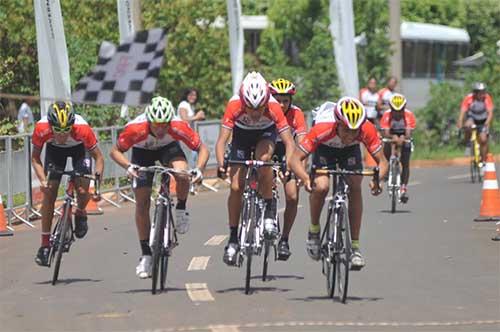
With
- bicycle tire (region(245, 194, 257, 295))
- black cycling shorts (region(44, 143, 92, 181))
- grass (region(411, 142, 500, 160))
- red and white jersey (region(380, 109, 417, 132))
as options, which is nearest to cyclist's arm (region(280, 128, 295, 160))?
bicycle tire (region(245, 194, 257, 295))

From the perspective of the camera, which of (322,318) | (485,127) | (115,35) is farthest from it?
(115,35)

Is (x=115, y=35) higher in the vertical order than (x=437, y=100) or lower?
higher

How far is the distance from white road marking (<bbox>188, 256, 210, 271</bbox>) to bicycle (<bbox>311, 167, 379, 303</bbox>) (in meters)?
2.40

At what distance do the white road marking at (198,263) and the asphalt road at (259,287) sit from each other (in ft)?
0.04

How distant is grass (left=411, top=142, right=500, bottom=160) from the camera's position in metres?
36.3

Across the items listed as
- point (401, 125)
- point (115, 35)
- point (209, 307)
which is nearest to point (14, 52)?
point (115, 35)

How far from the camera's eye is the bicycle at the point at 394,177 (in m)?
21.6

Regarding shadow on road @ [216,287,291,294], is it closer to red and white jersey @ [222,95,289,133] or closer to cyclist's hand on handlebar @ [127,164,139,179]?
cyclist's hand on handlebar @ [127,164,139,179]

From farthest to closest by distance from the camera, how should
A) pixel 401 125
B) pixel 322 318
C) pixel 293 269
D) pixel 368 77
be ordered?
pixel 368 77
pixel 401 125
pixel 293 269
pixel 322 318

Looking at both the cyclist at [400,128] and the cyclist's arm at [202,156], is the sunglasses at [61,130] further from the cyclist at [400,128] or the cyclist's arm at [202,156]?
the cyclist at [400,128]

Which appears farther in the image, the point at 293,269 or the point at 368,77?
the point at 368,77

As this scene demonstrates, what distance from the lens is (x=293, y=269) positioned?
48.2 feet

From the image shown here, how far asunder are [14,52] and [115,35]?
180 inches

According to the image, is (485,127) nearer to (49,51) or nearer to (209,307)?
(49,51)
